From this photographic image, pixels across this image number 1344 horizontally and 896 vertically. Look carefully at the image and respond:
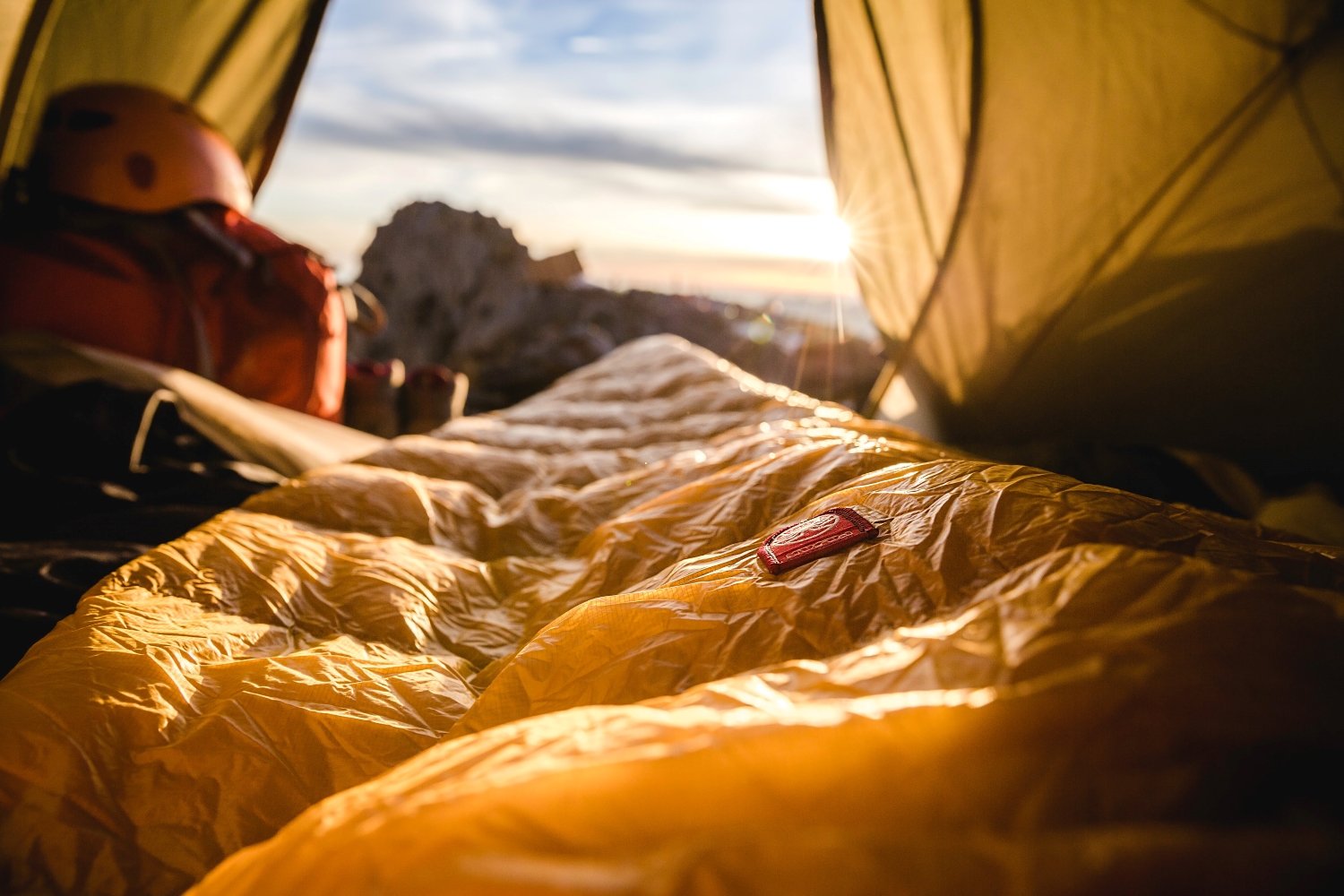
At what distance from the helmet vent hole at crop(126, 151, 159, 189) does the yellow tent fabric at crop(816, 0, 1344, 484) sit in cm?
178

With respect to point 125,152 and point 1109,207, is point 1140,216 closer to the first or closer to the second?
point 1109,207

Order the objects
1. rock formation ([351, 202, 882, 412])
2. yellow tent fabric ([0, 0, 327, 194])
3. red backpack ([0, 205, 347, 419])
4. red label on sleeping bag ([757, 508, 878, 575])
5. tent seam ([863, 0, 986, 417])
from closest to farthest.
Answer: red label on sleeping bag ([757, 508, 878, 575]) → tent seam ([863, 0, 986, 417]) → red backpack ([0, 205, 347, 419]) → yellow tent fabric ([0, 0, 327, 194]) → rock formation ([351, 202, 882, 412])

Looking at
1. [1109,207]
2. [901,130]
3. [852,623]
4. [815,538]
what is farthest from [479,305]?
[852,623]

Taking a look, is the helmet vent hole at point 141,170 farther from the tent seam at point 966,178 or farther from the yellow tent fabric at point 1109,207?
the tent seam at point 966,178

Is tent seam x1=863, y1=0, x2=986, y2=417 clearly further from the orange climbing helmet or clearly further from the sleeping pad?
the orange climbing helmet

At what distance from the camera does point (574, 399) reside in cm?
214

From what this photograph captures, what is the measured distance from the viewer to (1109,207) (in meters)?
1.54

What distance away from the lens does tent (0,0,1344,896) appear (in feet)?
1.05

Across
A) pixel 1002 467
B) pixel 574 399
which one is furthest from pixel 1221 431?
pixel 574 399

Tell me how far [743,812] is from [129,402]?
56.0 inches

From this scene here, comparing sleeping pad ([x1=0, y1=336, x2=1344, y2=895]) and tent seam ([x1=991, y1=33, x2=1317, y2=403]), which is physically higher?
tent seam ([x1=991, y1=33, x2=1317, y2=403])

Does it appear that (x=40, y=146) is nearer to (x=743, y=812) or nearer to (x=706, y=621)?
(x=706, y=621)

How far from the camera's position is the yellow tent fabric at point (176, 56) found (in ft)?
5.97

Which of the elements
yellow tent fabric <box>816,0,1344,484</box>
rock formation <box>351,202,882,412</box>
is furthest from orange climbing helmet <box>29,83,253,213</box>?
rock formation <box>351,202,882,412</box>
